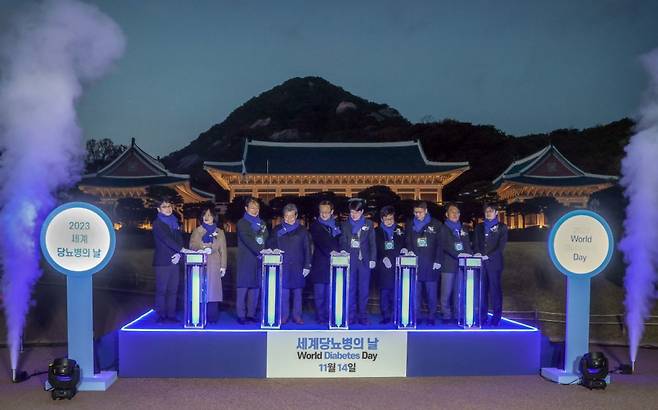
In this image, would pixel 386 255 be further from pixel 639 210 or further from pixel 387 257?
pixel 639 210

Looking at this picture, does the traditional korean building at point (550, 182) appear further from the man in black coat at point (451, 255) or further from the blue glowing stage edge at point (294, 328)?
the blue glowing stage edge at point (294, 328)

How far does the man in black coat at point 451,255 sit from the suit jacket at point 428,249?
90mm

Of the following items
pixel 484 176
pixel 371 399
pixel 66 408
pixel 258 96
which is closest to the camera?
pixel 66 408

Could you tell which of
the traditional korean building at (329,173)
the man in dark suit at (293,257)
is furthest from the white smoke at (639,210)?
the traditional korean building at (329,173)

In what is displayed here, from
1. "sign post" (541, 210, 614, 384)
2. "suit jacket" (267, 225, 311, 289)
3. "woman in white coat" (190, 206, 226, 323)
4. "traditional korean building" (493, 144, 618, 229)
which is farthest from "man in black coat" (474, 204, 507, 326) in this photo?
"traditional korean building" (493, 144, 618, 229)

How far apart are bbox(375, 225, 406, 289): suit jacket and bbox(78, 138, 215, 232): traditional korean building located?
22020mm

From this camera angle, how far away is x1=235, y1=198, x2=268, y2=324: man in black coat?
5801 millimetres

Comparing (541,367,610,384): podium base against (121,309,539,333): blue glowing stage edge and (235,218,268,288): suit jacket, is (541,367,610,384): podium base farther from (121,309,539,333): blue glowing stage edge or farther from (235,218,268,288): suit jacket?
(235,218,268,288): suit jacket

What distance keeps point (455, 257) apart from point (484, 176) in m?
37.5

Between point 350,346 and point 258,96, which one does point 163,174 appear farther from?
point 258,96

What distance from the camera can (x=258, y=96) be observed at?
263ft

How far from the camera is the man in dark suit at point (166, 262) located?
5.71m

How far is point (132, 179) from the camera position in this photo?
94.5 feet

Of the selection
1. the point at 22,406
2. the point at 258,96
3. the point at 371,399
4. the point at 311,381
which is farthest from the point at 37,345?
Answer: the point at 258,96
